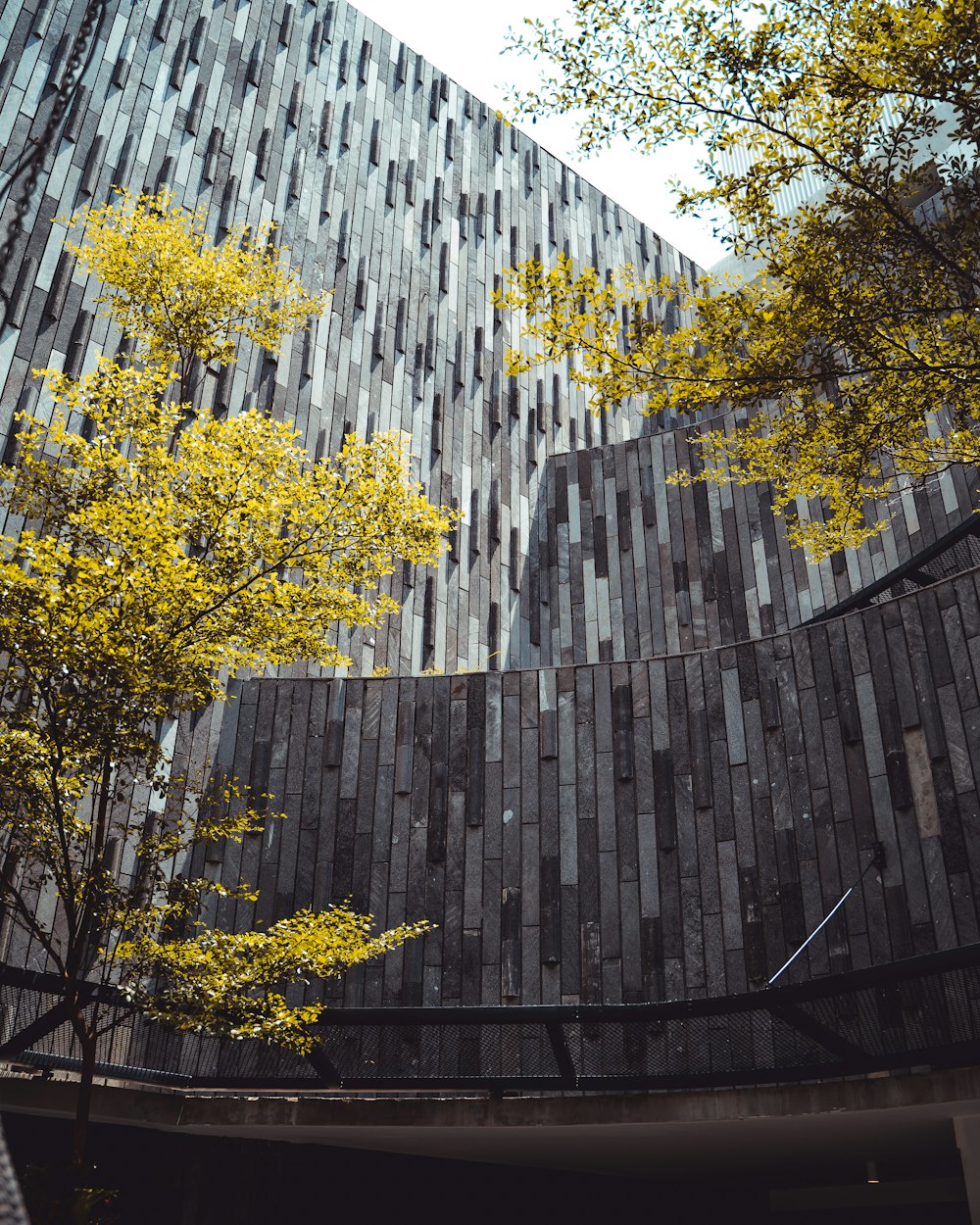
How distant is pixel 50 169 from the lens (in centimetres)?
1180

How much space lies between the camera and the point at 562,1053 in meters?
7.20

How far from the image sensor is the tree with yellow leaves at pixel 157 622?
6602 mm

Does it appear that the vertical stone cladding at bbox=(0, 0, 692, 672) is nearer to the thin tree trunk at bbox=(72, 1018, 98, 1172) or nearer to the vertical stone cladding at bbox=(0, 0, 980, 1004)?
the vertical stone cladding at bbox=(0, 0, 980, 1004)

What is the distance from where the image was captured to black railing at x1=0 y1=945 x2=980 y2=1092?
21.3 ft

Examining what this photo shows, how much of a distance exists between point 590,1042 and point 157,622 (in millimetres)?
4919

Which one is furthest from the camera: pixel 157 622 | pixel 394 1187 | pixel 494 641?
pixel 494 641

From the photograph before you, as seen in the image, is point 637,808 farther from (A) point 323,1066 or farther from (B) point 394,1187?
(B) point 394,1187

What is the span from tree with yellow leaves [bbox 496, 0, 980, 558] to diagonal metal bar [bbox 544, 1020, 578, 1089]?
4036 mm

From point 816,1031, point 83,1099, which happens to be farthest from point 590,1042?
point 83,1099

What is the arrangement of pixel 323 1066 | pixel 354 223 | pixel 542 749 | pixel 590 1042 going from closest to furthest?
pixel 323 1066
pixel 590 1042
pixel 542 749
pixel 354 223

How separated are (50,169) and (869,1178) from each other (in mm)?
13325

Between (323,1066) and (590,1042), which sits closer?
(323,1066)

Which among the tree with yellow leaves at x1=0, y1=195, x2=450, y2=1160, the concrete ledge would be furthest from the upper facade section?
the concrete ledge

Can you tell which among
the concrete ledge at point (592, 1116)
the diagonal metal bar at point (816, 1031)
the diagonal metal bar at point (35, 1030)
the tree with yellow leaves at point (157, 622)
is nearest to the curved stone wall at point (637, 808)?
the tree with yellow leaves at point (157, 622)
